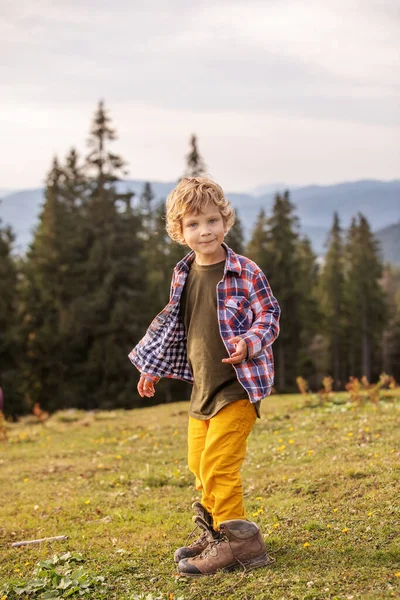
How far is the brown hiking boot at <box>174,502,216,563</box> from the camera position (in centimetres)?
477

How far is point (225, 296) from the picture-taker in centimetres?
455

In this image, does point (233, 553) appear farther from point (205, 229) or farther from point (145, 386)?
point (205, 229)

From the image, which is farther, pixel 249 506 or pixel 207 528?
pixel 249 506

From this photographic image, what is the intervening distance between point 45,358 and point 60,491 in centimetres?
2745

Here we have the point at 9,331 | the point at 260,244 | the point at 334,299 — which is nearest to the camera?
the point at 9,331

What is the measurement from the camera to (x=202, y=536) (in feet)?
16.4

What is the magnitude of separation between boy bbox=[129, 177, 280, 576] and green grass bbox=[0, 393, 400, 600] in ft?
0.74

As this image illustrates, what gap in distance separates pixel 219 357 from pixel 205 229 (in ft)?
2.91

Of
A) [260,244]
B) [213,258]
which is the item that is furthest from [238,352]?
[260,244]

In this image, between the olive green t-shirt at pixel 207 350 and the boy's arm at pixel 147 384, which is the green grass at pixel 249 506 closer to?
the olive green t-shirt at pixel 207 350

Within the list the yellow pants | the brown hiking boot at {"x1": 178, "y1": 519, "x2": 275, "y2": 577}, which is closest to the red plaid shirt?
the yellow pants

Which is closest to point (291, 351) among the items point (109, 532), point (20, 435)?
point (20, 435)

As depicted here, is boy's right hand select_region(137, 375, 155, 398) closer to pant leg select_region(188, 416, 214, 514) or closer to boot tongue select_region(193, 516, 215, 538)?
pant leg select_region(188, 416, 214, 514)

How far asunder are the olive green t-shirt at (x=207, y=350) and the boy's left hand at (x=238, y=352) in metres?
0.27
